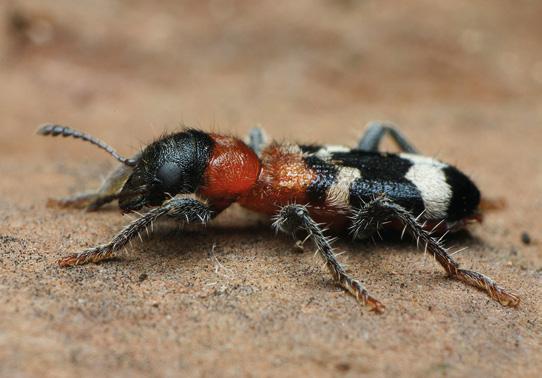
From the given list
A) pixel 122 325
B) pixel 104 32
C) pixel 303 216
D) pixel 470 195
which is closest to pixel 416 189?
pixel 470 195

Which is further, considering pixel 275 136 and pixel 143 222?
pixel 275 136

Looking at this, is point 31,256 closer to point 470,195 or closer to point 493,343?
point 493,343

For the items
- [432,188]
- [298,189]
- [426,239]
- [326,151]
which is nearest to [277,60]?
[326,151]

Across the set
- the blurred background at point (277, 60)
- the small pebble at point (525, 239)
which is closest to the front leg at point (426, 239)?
the small pebble at point (525, 239)

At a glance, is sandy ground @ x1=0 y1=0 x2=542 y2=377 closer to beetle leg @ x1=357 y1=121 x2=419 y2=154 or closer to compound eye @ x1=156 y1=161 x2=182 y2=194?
compound eye @ x1=156 y1=161 x2=182 y2=194

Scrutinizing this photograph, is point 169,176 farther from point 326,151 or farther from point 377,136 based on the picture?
point 377,136

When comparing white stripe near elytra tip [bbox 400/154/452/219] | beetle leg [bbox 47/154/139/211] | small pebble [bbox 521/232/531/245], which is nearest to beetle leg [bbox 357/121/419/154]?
white stripe near elytra tip [bbox 400/154/452/219]
